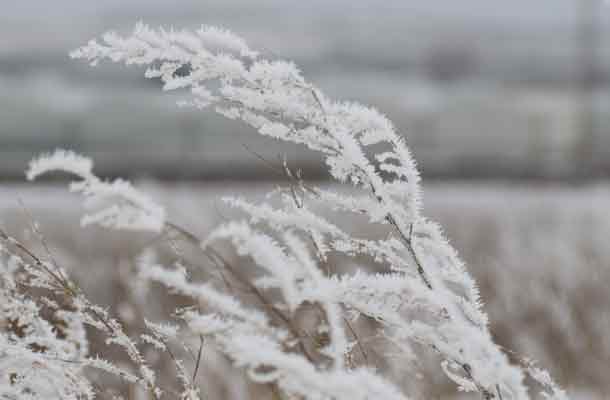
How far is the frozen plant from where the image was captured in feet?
3.02

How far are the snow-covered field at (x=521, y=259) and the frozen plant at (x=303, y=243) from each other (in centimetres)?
280

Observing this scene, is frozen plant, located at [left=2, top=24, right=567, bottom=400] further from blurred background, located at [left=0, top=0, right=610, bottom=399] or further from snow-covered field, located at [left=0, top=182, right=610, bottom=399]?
blurred background, located at [left=0, top=0, right=610, bottom=399]

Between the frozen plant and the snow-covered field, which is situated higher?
the frozen plant

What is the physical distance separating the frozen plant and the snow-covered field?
280 centimetres

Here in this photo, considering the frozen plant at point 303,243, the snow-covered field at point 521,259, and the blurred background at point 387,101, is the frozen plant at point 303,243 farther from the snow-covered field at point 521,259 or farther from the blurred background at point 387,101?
the blurred background at point 387,101

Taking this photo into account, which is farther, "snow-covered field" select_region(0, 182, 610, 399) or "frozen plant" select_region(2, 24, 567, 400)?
"snow-covered field" select_region(0, 182, 610, 399)

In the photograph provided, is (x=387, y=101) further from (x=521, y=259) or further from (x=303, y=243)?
(x=303, y=243)

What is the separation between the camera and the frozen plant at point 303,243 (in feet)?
3.02

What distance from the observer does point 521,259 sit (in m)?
5.32

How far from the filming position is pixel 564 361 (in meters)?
4.51

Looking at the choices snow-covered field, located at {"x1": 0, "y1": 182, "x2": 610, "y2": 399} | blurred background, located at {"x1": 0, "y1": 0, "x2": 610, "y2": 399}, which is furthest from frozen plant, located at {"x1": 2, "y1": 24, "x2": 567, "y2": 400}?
blurred background, located at {"x1": 0, "y1": 0, "x2": 610, "y2": 399}

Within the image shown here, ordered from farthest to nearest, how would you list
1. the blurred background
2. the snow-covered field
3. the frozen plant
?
the blurred background, the snow-covered field, the frozen plant

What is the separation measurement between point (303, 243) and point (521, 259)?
4.51m

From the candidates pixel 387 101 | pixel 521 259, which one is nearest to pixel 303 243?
pixel 521 259
